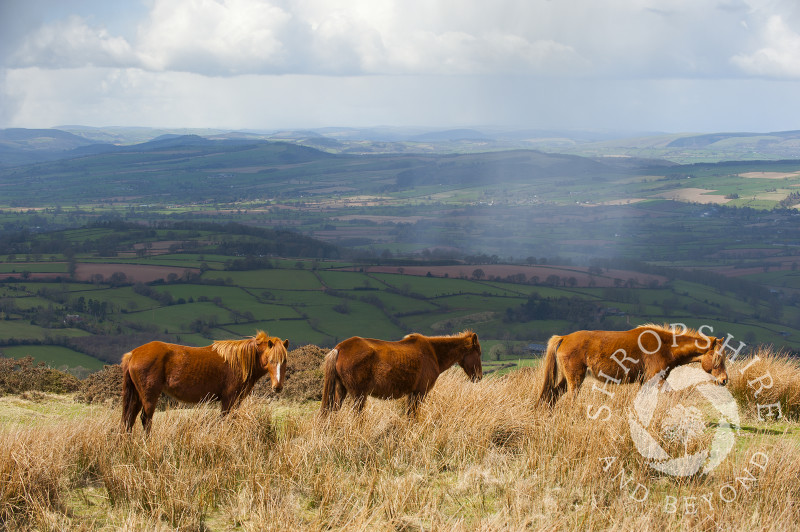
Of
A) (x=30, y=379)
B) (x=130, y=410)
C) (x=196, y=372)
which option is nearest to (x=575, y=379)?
(x=196, y=372)

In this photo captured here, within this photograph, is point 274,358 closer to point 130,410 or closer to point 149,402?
point 149,402

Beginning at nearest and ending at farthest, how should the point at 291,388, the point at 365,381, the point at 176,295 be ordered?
the point at 365,381
the point at 291,388
the point at 176,295

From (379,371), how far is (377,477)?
2.02 m

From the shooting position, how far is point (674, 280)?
269ft

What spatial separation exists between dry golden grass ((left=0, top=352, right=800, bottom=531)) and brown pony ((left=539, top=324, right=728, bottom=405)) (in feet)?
3.00

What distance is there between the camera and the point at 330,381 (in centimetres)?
827

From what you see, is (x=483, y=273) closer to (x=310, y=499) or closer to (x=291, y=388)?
(x=291, y=388)

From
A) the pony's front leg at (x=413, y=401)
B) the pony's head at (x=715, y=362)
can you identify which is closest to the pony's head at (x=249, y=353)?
the pony's front leg at (x=413, y=401)

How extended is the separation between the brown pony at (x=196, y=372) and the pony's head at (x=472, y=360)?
9.66 ft

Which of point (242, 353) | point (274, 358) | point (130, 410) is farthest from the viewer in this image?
point (242, 353)

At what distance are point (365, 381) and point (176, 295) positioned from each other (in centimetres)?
6027

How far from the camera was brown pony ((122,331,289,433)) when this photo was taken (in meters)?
7.65

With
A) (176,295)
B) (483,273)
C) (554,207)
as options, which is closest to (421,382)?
(176,295)

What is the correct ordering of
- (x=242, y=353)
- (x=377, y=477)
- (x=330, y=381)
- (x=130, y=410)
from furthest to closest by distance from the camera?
(x=330, y=381) < (x=242, y=353) < (x=130, y=410) < (x=377, y=477)
